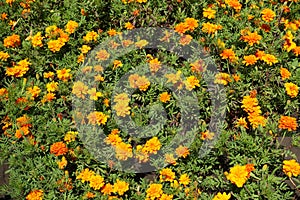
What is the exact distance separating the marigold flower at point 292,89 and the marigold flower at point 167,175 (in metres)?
1.03

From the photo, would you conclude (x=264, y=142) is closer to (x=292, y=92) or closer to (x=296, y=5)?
(x=292, y=92)

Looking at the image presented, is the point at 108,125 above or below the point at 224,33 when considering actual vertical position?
below

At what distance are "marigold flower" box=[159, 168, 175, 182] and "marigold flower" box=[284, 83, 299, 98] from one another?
1.03 meters

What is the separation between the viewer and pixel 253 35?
3461 mm

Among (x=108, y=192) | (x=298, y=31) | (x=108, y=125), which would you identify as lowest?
(x=108, y=192)

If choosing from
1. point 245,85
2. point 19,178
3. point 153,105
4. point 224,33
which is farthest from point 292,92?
point 19,178

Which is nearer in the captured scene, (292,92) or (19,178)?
(19,178)

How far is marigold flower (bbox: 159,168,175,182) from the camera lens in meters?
2.98

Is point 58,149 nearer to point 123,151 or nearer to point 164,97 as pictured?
point 123,151

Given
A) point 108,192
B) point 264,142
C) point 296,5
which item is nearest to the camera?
point 108,192

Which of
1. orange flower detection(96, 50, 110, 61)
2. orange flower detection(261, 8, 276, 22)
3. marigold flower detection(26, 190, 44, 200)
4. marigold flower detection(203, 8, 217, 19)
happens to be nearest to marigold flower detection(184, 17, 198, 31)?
marigold flower detection(203, 8, 217, 19)

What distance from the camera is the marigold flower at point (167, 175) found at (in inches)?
117

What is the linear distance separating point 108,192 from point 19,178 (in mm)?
588

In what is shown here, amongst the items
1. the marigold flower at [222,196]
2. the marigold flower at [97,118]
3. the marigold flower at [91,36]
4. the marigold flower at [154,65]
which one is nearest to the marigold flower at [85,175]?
the marigold flower at [97,118]
